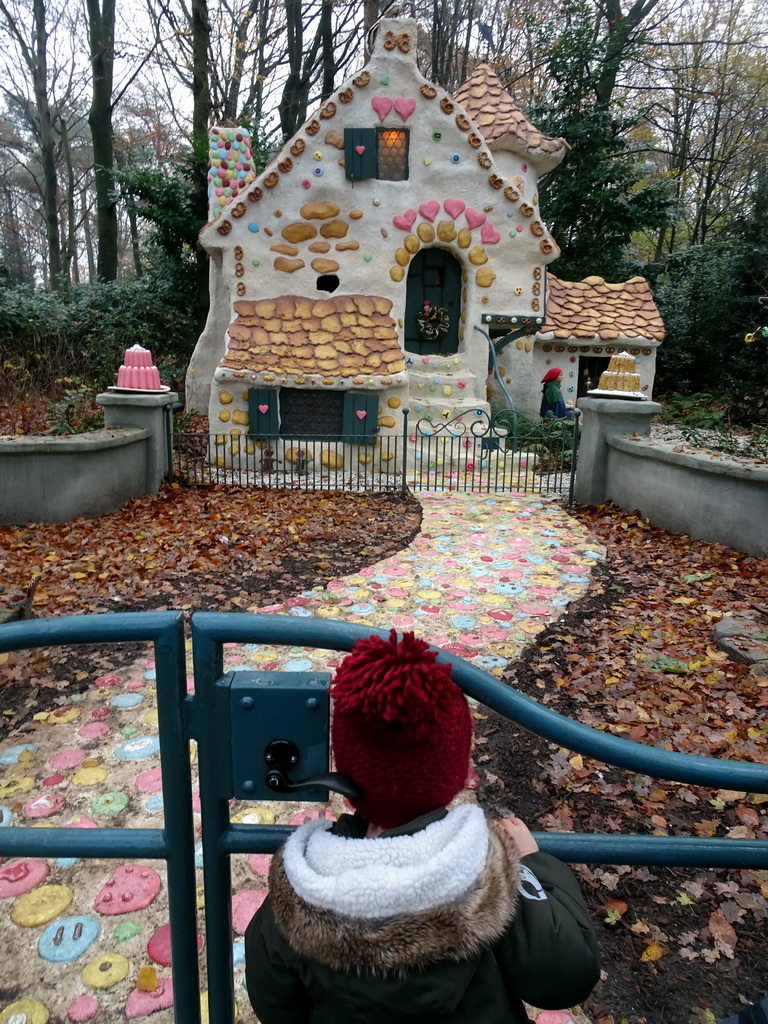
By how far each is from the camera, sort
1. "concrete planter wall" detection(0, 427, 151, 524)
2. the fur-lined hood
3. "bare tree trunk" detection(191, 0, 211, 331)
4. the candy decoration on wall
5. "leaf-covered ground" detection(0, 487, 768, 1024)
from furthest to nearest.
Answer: "bare tree trunk" detection(191, 0, 211, 331) < the candy decoration on wall < "concrete planter wall" detection(0, 427, 151, 524) < "leaf-covered ground" detection(0, 487, 768, 1024) < the fur-lined hood

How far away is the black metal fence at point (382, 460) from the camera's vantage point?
35.0 ft

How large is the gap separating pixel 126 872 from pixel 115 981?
1.68 feet

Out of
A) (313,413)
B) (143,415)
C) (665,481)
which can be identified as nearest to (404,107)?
(313,413)

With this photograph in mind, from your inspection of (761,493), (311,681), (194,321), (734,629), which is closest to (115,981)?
(311,681)

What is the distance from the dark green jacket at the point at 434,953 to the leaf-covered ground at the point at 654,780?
4.56 ft

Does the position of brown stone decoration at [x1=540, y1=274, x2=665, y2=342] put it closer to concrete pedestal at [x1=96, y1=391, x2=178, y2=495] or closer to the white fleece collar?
concrete pedestal at [x1=96, y1=391, x2=178, y2=495]

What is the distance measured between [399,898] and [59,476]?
759 cm

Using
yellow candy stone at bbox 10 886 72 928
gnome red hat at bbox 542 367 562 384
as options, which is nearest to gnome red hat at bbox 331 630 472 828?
yellow candy stone at bbox 10 886 72 928

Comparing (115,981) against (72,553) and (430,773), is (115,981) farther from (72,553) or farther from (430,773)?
(72,553)

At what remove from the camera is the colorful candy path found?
2225 mm

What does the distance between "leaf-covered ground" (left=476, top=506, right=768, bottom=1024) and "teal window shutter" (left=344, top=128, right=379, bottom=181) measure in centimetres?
931

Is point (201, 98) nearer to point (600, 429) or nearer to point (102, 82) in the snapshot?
point (102, 82)

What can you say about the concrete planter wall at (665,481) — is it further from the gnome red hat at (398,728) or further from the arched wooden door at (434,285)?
the gnome red hat at (398,728)

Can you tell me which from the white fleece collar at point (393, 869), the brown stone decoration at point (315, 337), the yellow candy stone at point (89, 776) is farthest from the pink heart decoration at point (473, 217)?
the white fleece collar at point (393, 869)
